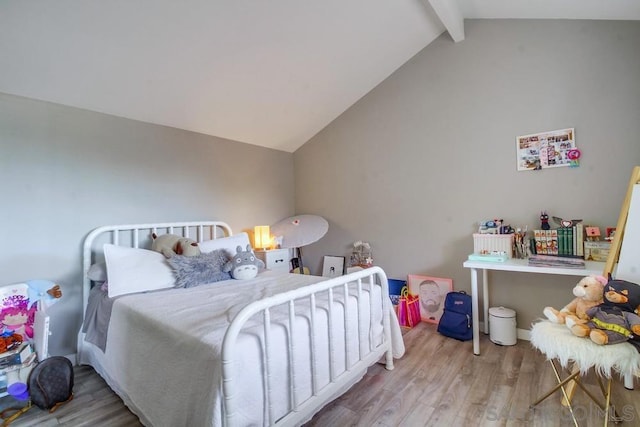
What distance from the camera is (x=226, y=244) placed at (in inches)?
107

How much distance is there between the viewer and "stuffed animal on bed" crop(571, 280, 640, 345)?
4.53 feet

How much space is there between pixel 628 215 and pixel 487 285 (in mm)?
1258

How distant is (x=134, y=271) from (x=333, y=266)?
2221 millimetres

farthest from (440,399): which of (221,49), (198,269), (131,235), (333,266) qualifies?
(221,49)

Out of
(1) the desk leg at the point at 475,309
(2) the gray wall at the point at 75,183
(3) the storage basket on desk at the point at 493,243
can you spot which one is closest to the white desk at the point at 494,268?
(1) the desk leg at the point at 475,309

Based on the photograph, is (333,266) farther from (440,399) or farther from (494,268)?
(440,399)

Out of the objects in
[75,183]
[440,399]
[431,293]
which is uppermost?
[75,183]

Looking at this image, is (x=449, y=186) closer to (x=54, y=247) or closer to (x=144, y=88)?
(x=144, y=88)

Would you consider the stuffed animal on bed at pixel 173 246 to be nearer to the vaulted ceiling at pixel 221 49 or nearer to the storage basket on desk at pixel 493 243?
the vaulted ceiling at pixel 221 49

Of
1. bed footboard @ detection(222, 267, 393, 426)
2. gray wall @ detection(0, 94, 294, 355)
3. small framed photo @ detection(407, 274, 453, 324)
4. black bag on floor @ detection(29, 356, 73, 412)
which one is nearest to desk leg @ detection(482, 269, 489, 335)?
small framed photo @ detection(407, 274, 453, 324)

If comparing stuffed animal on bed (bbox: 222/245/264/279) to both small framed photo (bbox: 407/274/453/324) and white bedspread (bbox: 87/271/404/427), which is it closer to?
white bedspread (bbox: 87/271/404/427)

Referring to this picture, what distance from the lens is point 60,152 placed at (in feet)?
7.45

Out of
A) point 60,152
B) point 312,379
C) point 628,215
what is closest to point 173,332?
point 312,379

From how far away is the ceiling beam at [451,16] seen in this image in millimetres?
2355
